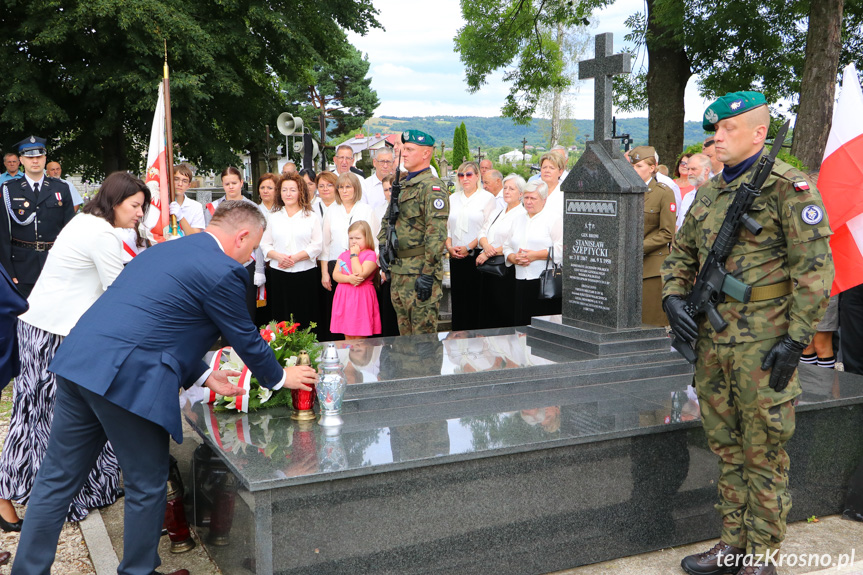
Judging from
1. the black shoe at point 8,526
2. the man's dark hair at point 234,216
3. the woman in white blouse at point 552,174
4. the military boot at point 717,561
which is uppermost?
the woman in white blouse at point 552,174

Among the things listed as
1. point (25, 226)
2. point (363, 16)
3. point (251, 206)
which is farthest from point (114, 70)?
point (251, 206)

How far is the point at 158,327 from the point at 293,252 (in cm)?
474

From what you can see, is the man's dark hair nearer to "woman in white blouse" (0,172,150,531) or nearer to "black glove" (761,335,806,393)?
"woman in white blouse" (0,172,150,531)

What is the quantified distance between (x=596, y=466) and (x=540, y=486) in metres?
0.34

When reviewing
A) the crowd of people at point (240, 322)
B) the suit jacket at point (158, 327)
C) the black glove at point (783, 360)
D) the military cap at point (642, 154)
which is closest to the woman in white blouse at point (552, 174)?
the military cap at point (642, 154)

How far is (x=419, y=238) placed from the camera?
673cm

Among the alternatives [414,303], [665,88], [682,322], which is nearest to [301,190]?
[414,303]

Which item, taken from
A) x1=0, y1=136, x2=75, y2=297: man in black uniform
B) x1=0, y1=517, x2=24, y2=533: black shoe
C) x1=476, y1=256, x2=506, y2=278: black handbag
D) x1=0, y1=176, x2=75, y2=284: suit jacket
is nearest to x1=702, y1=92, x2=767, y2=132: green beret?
x1=476, y1=256, x2=506, y2=278: black handbag

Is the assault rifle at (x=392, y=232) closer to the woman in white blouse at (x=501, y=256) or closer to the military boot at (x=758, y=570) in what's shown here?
the woman in white blouse at (x=501, y=256)

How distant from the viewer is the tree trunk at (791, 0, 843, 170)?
11.7 metres

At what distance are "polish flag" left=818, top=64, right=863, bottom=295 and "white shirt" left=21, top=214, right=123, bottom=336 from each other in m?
4.41

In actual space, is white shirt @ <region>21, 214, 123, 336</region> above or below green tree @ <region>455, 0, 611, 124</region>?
below

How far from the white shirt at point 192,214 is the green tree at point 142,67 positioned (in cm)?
890

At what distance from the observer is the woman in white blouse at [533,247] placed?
725 centimetres
